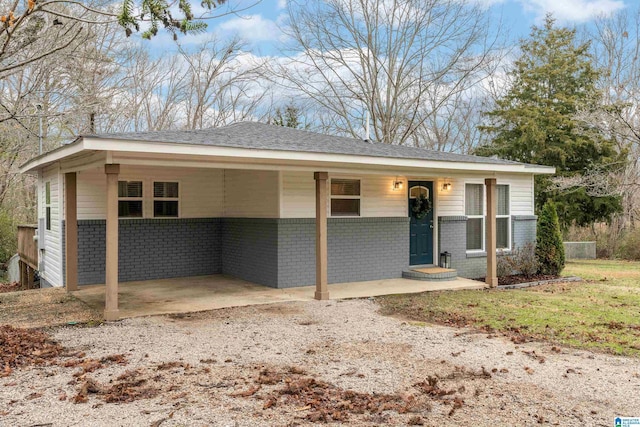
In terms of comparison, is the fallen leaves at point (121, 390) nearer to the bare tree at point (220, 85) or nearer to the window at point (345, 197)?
the window at point (345, 197)

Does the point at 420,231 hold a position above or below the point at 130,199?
below

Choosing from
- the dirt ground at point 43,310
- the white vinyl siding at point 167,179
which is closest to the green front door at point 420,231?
the white vinyl siding at point 167,179

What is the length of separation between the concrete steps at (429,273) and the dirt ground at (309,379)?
3791 mm

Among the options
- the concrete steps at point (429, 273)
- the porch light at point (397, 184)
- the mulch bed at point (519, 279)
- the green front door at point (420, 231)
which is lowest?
the mulch bed at point (519, 279)

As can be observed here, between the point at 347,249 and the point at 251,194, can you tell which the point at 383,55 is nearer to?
the point at 251,194

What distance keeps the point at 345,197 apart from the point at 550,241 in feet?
16.4

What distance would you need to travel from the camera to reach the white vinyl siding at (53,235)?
31.8ft

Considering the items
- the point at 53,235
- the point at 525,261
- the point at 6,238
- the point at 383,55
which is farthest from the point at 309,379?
the point at 383,55

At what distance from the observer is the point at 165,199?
1054cm

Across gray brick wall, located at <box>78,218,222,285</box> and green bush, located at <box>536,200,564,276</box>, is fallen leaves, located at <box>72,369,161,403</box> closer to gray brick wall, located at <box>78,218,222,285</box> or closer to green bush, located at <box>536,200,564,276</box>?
gray brick wall, located at <box>78,218,222,285</box>

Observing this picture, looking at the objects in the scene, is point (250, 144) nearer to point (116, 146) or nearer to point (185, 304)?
point (116, 146)

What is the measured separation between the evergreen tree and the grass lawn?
8.34 metres

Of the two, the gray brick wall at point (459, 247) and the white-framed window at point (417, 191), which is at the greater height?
the white-framed window at point (417, 191)

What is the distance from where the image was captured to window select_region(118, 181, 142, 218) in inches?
397
